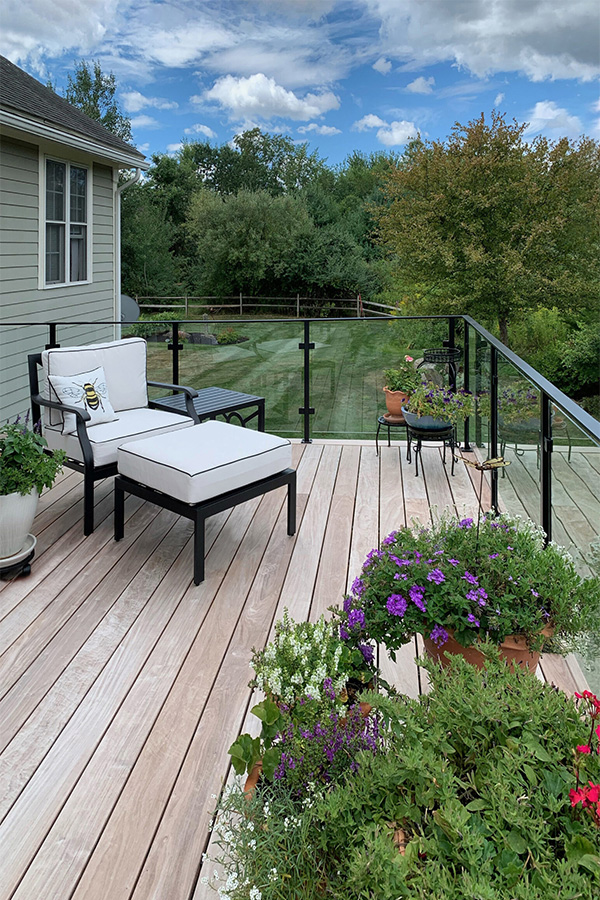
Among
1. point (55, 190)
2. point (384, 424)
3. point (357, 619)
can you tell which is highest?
point (55, 190)

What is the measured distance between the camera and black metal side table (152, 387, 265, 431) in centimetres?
455

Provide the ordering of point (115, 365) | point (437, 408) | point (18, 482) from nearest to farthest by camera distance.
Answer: point (18, 482), point (115, 365), point (437, 408)

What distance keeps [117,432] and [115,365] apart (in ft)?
2.16

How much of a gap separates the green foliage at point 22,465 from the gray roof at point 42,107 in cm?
441

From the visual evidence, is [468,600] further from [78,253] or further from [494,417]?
[78,253]

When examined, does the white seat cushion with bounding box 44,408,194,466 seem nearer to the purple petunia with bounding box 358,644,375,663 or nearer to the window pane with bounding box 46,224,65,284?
the purple petunia with bounding box 358,644,375,663

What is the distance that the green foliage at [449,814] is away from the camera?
3.09 feet

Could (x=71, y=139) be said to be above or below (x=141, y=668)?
above

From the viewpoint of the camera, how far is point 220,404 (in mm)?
4820

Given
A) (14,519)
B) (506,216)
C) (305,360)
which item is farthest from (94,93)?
(14,519)

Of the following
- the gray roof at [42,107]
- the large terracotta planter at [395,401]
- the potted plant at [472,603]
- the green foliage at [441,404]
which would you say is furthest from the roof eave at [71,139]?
the potted plant at [472,603]

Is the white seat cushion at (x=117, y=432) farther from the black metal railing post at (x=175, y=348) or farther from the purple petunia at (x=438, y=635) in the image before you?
the purple petunia at (x=438, y=635)

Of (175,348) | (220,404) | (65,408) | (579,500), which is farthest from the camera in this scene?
Answer: (175,348)

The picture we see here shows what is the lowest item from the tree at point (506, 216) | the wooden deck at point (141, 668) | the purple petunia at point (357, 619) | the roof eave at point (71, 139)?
the wooden deck at point (141, 668)
